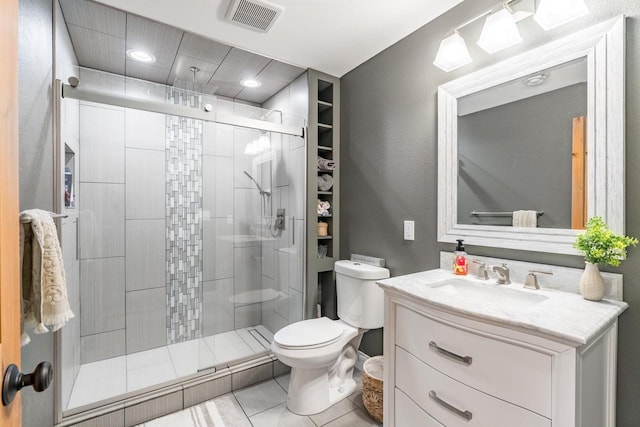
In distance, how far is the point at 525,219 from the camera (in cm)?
137

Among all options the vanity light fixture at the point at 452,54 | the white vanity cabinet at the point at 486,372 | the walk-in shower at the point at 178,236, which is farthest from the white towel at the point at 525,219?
the walk-in shower at the point at 178,236

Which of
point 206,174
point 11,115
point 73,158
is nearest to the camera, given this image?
point 11,115

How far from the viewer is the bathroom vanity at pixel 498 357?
0.85 m

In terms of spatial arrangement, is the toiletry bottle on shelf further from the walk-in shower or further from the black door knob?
the black door knob

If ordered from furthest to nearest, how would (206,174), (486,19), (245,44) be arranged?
(206,174), (245,44), (486,19)

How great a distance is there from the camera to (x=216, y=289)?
89.6 inches

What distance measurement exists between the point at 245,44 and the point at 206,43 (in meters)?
0.27

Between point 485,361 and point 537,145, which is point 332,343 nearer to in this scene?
point 485,361

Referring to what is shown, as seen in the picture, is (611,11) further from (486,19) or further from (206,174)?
(206,174)

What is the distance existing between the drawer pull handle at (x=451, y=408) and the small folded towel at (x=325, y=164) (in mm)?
1759

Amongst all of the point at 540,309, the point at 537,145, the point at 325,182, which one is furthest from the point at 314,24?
the point at 540,309

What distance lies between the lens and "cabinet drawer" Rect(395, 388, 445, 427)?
1.18 meters

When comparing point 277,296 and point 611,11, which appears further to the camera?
point 277,296

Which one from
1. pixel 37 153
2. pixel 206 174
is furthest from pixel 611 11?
pixel 37 153
